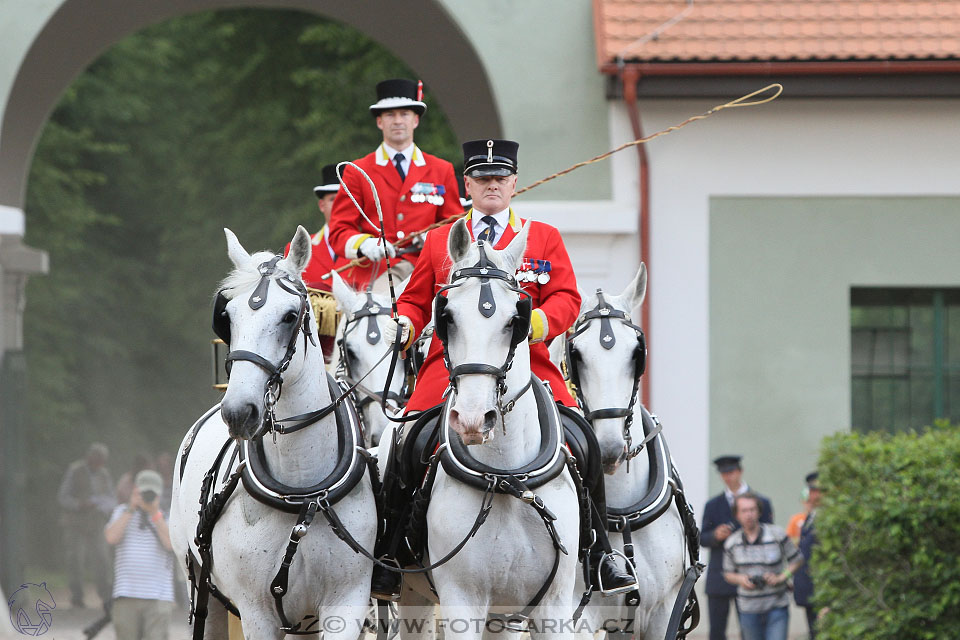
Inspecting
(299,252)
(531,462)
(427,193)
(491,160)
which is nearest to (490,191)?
(491,160)

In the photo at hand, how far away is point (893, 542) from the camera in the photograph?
1104cm

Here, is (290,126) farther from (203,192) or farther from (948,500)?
(948,500)

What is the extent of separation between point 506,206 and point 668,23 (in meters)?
7.95

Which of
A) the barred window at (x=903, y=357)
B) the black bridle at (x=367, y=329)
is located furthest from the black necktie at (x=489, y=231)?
Result: the barred window at (x=903, y=357)

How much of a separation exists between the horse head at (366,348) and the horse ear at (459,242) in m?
2.72

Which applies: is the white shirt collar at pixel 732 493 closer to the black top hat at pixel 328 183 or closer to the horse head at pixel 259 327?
the black top hat at pixel 328 183

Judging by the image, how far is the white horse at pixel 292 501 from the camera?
615 centimetres

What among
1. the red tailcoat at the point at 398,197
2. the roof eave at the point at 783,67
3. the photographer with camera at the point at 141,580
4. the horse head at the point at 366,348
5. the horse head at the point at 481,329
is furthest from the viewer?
the roof eave at the point at 783,67

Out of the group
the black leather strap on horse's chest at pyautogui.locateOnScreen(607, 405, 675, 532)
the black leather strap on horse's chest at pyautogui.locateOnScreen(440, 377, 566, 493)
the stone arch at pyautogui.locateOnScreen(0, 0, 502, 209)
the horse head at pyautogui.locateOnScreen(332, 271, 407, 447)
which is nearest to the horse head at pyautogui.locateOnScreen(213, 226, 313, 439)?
the black leather strap on horse's chest at pyautogui.locateOnScreen(440, 377, 566, 493)

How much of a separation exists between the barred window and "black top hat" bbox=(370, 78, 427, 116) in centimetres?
708

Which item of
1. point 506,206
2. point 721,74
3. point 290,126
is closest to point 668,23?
point 721,74

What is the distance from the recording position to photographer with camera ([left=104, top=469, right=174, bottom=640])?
11.9 meters

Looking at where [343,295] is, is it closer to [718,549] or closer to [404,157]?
[404,157]

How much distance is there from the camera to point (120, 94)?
27797mm
